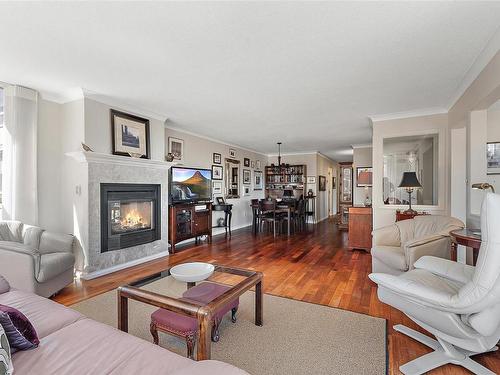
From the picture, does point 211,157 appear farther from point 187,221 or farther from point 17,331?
point 17,331

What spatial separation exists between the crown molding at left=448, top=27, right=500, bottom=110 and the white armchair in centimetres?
158

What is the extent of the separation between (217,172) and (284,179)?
3.13 meters

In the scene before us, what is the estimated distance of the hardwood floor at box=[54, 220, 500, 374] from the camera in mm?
2055

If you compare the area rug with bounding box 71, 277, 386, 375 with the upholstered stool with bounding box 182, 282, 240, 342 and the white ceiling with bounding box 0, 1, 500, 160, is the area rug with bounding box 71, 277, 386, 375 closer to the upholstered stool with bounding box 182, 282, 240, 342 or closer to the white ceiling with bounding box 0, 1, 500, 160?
the upholstered stool with bounding box 182, 282, 240, 342

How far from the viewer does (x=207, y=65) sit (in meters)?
2.64

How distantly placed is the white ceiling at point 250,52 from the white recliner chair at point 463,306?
4.82 ft

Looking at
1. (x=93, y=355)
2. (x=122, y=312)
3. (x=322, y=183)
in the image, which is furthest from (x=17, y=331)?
(x=322, y=183)

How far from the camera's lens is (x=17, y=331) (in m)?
1.19

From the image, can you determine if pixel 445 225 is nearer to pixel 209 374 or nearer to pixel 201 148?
pixel 209 374

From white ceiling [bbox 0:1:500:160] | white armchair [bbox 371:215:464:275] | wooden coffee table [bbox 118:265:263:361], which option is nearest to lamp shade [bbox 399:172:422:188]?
white armchair [bbox 371:215:464:275]

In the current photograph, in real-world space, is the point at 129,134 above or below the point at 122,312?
above

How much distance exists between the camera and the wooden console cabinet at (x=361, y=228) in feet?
15.9

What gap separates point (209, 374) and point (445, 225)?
3110 mm

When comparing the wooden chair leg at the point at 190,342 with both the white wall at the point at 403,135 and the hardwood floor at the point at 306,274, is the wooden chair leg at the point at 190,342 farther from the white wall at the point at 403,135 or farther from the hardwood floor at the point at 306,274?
the white wall at the point at 403,135
